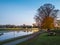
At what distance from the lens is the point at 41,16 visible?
60.8m

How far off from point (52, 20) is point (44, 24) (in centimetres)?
309

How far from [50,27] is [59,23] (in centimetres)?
1558

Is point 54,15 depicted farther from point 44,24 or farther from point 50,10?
point 44,24

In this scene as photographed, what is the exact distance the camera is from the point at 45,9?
2403 inches

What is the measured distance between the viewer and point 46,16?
2341 inches

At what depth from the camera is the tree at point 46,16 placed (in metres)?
57.4

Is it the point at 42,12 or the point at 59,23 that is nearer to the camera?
the point at 42,12

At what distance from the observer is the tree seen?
188 ft

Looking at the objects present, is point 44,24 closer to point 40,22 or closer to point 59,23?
point 40,22

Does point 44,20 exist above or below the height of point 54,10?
below

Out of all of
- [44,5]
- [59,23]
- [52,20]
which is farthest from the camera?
[59,23]

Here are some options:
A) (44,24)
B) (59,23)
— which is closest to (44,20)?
(44,24)

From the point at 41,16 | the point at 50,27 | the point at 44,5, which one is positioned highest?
the point at 44,5

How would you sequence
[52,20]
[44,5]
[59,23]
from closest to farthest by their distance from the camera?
[52,20] < [44,5] < [59,23]
